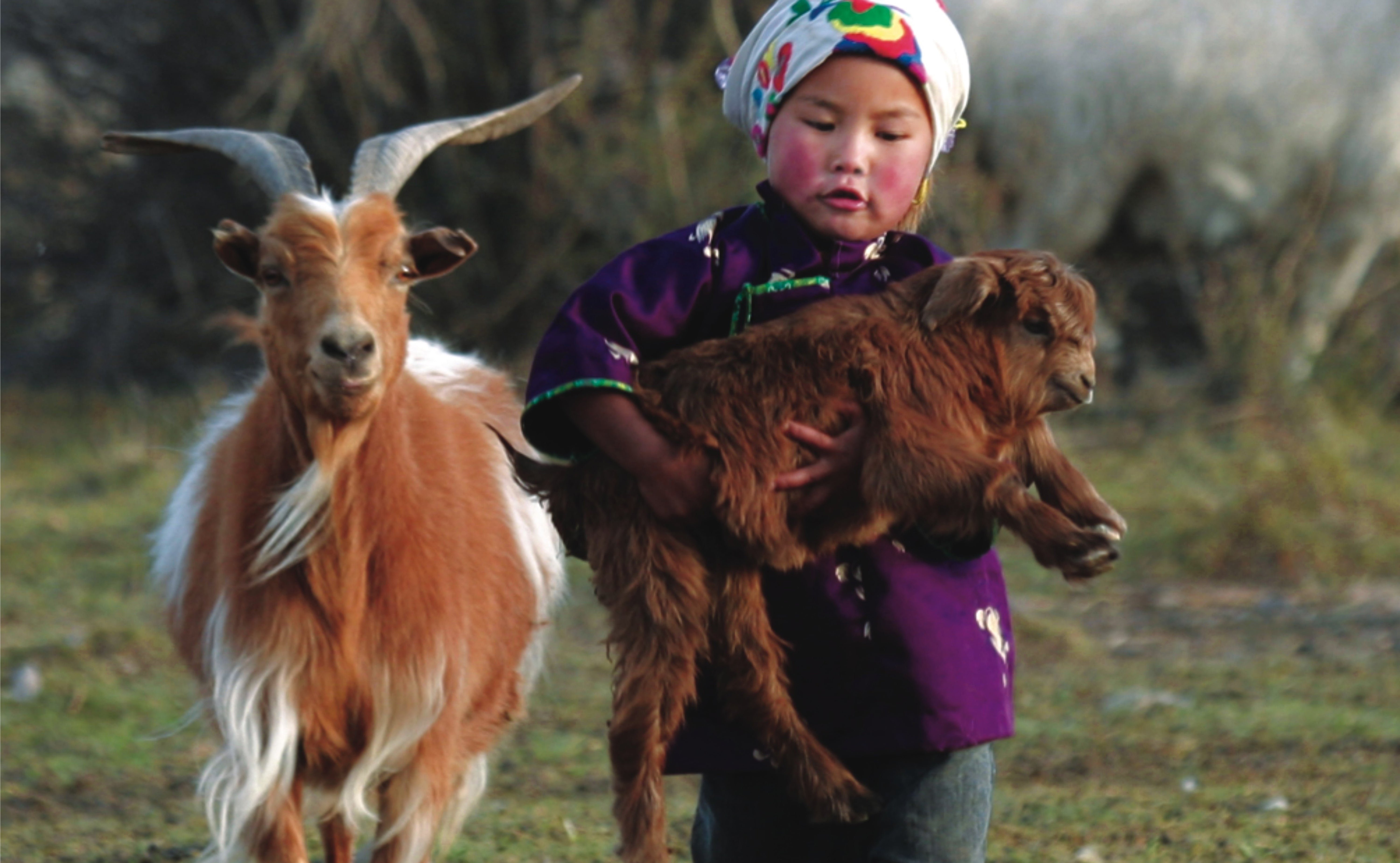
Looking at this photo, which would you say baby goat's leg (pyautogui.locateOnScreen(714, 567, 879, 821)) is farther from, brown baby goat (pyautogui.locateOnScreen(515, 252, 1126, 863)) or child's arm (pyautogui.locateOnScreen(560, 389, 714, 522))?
child's arm (pyautogui.locateOnScreen(560, 389, 714, 522))

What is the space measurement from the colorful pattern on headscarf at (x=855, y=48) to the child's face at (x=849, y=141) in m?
0.02

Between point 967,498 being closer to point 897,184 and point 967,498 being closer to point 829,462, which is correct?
point 829,462

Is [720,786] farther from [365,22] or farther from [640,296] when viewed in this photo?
[365,22]

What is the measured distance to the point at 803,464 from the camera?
8.14ft

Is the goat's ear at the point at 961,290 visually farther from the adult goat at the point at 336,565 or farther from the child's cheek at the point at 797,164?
the adult goat at the point at 336,565

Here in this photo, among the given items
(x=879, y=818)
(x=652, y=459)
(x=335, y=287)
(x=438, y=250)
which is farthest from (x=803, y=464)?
(x=438, y=250)

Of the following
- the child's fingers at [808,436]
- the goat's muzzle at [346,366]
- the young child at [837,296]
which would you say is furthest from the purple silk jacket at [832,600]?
the goat's muzzle at [346,366]

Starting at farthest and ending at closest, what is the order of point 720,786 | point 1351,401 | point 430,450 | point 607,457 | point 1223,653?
point 1351,401 → point 1223,653 → point 430,450 → point 720,786 → point 607,457

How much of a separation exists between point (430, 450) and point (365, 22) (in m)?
7.04

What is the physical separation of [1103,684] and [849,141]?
13.2ft

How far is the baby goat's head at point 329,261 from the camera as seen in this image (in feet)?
11.1

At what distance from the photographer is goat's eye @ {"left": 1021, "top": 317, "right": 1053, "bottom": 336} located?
8.26 feet

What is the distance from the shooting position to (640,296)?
256cm

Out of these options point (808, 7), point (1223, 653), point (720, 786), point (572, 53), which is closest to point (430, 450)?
point (720, 786)
